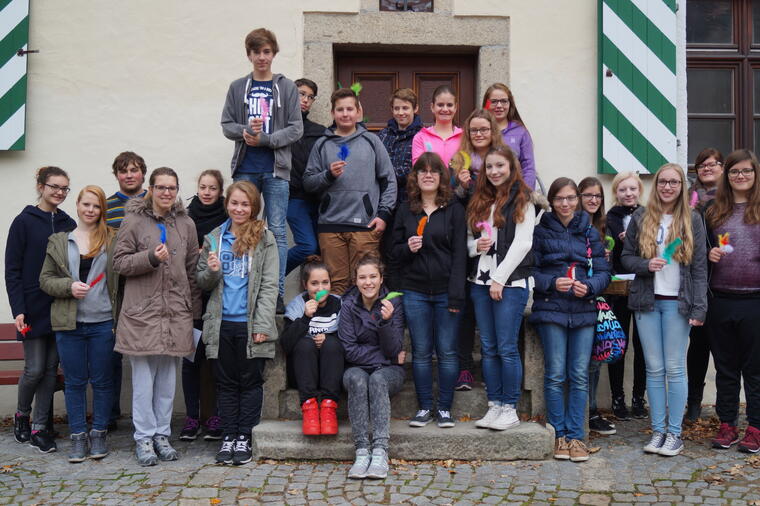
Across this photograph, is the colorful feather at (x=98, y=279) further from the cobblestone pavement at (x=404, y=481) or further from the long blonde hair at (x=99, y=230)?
the cobblestone pavement at (x=404, y=481)

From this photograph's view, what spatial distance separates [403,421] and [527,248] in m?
1.32

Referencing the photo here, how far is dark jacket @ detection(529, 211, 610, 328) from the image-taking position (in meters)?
4.59

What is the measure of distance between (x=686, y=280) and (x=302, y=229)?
2.55m

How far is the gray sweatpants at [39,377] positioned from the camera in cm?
495

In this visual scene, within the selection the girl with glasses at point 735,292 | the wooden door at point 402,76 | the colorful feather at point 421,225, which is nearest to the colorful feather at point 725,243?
the girl with glasses at point 735,292

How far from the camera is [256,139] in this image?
5004 mm

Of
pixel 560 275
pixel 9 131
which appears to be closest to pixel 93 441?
pixel 9 131

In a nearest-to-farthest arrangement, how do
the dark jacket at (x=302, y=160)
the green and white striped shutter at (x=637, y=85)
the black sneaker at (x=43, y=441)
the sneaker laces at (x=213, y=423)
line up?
the black sneaker at (x=43, y=441)
the sneaker laces at (x=213, y=423)
the dark jacket at (x=302, y=160)
the green and white striped shutter at (x=637, y=85)

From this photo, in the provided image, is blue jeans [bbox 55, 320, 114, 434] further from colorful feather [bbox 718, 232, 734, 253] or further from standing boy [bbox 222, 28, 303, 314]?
colorful feather [bbox 718, 232, 734, 253]

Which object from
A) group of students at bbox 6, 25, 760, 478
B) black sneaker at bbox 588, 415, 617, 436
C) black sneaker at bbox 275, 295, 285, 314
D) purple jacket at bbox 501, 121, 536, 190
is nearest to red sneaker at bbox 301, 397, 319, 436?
group of students at bbox 6, 25, 760, 478

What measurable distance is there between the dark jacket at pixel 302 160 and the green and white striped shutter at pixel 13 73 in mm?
2108

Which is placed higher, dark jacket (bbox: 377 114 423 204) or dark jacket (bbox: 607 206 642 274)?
dark jacket (bbox: 377 114 423 204)

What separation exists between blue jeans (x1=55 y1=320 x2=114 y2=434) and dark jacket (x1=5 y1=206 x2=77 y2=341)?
0.89ft

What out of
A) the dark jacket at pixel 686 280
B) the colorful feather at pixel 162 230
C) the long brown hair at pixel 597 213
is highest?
the long brown hair at pixel 597 213
